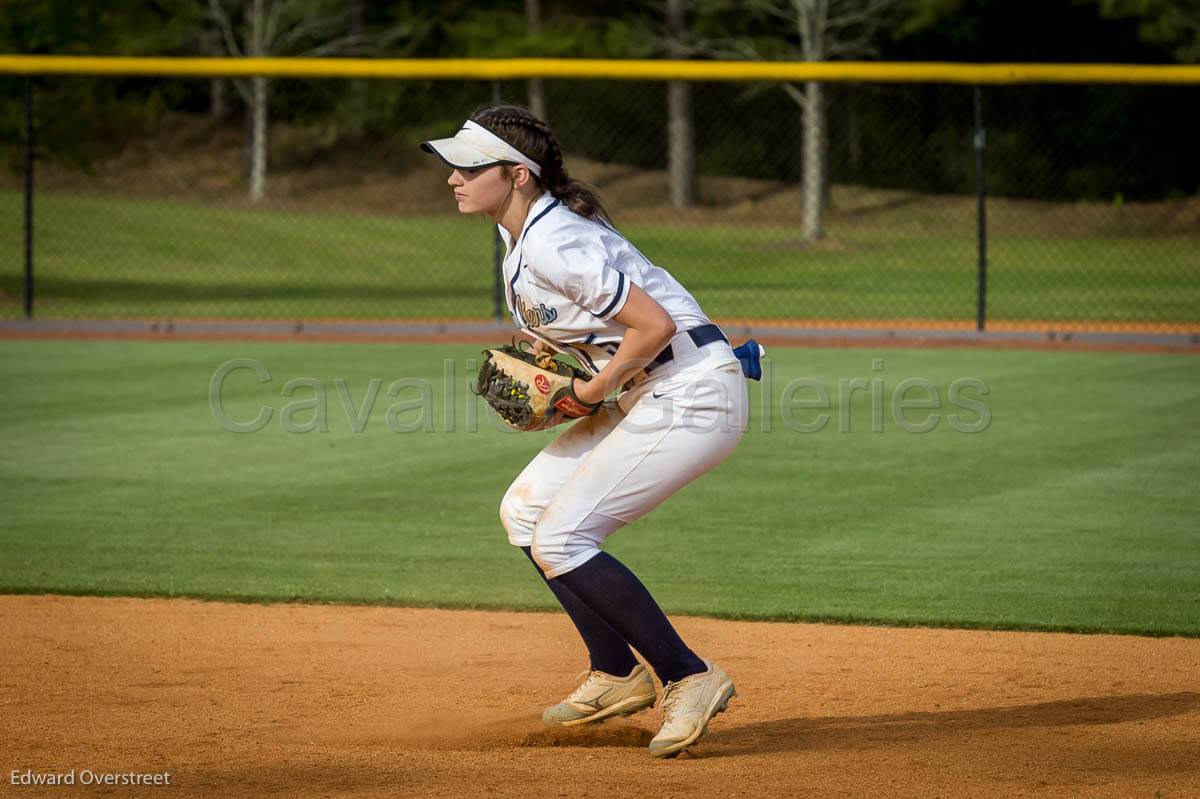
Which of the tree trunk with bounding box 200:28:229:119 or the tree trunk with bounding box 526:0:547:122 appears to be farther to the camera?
the tree trunk with bounding box 200:28:229:119

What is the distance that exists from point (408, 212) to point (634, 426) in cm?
3038

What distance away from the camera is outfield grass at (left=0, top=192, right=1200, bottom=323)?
20.2 metres

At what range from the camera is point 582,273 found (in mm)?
4117

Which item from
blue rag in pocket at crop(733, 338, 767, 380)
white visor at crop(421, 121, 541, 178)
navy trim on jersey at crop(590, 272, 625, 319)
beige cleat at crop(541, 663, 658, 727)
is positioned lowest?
beige cleat at crop(541, 663, 658, 727)

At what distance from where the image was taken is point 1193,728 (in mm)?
4664

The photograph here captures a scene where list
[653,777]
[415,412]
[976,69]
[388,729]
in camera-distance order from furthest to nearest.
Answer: [976,69] → [415,412] → [388,729] → [653,777]

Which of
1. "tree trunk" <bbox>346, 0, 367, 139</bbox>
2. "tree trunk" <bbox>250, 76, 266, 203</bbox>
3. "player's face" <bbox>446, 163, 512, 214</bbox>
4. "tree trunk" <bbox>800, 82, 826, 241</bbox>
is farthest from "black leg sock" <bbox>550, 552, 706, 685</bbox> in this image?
"tree trunk" <bbox>346, 0, 367, 139</bbox>

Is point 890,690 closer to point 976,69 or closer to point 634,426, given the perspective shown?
point 634,426

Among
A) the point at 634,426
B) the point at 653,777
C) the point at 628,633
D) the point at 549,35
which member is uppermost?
the point at 549,35

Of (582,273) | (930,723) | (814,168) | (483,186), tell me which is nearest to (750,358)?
(582,273)

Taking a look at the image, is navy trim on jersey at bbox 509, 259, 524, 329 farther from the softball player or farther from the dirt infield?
the dirt infield

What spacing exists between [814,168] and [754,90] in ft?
22.3

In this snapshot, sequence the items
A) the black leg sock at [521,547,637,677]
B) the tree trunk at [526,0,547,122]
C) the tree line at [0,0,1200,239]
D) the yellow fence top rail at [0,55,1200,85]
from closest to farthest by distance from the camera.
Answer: the black leg sock at [521,547,637,677] < the yellow fence top rail at [0,55,1200,85] < the tree line at [0,0,1200,239] < the tree trunk at [526,0,547,122]

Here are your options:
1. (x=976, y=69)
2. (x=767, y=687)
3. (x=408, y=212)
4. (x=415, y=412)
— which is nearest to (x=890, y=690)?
(x=767, y=687)
